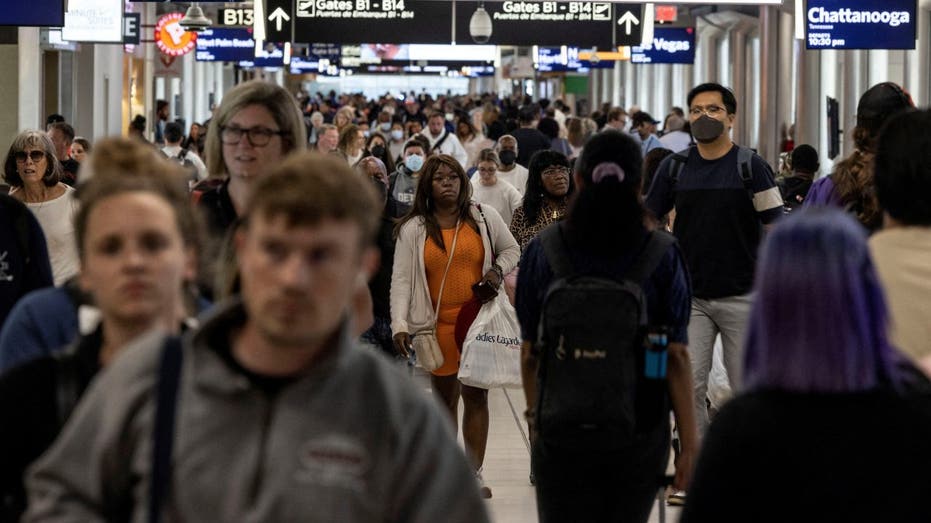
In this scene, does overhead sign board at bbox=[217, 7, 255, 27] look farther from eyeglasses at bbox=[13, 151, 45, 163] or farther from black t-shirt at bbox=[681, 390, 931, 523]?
black t-shirt at bbox=[681, 390, 931, 523]

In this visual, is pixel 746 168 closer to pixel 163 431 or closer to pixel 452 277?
pixel 452 277

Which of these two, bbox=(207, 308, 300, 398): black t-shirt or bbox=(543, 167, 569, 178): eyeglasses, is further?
bbox=(543, 167, 569, 178): eyeglasses

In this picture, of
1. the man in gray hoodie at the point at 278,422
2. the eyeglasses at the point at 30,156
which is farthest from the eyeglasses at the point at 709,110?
the man in gray hoodie at the point at 278,422

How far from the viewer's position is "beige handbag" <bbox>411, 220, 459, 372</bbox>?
7289 mm

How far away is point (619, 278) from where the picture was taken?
13.8 ft

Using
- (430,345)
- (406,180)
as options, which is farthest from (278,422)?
(406,180)

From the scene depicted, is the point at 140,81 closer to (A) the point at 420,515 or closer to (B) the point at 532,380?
(B) the point at 532,380

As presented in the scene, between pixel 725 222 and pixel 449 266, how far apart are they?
54.8 inches

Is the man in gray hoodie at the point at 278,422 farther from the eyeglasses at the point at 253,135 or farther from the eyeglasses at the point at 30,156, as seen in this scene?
the eyeglasses at the point at 30,156

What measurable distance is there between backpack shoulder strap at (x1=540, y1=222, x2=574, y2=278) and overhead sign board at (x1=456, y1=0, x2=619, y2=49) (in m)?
12.7

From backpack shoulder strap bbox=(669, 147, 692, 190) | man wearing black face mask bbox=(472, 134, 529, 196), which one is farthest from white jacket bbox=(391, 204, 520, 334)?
man wearing black face mask bbox=(472, 134, 529, 196)

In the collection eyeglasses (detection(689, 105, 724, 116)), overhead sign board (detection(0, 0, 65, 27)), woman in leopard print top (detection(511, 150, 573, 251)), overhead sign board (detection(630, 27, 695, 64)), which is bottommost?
woman in leopard print top (detection(511, 150, 573, 251))

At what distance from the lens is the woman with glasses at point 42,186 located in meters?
7.88

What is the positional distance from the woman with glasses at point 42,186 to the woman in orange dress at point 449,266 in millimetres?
1745
